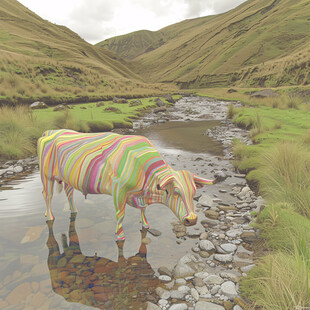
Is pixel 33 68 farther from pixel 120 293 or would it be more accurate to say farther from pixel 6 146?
pixel 120 293

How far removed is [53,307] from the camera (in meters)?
3.48

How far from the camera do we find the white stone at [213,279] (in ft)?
12.5

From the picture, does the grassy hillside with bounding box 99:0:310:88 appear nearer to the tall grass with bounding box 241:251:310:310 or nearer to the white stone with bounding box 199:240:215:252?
the white stone with bounding box 199:240:215:252

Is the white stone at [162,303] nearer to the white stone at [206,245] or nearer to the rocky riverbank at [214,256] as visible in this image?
the rocky riverbank at [214,256]

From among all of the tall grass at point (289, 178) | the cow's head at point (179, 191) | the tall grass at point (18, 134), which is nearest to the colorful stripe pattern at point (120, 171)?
the cow's head at point (179, 191)

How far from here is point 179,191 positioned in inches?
152

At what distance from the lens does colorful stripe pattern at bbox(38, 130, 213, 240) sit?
396 cm

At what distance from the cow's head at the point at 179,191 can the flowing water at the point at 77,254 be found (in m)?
1.23

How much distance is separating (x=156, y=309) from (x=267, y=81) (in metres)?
71.2

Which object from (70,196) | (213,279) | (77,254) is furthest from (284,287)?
(70,196)

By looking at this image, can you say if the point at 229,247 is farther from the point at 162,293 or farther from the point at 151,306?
the point at 151,306

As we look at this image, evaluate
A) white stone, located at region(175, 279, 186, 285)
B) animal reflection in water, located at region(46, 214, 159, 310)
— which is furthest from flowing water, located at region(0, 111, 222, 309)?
white stone, located at region(175, 279, 186, 285)

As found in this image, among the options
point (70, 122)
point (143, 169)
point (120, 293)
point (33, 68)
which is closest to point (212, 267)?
point (120, 293)

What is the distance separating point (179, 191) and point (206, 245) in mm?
1633
